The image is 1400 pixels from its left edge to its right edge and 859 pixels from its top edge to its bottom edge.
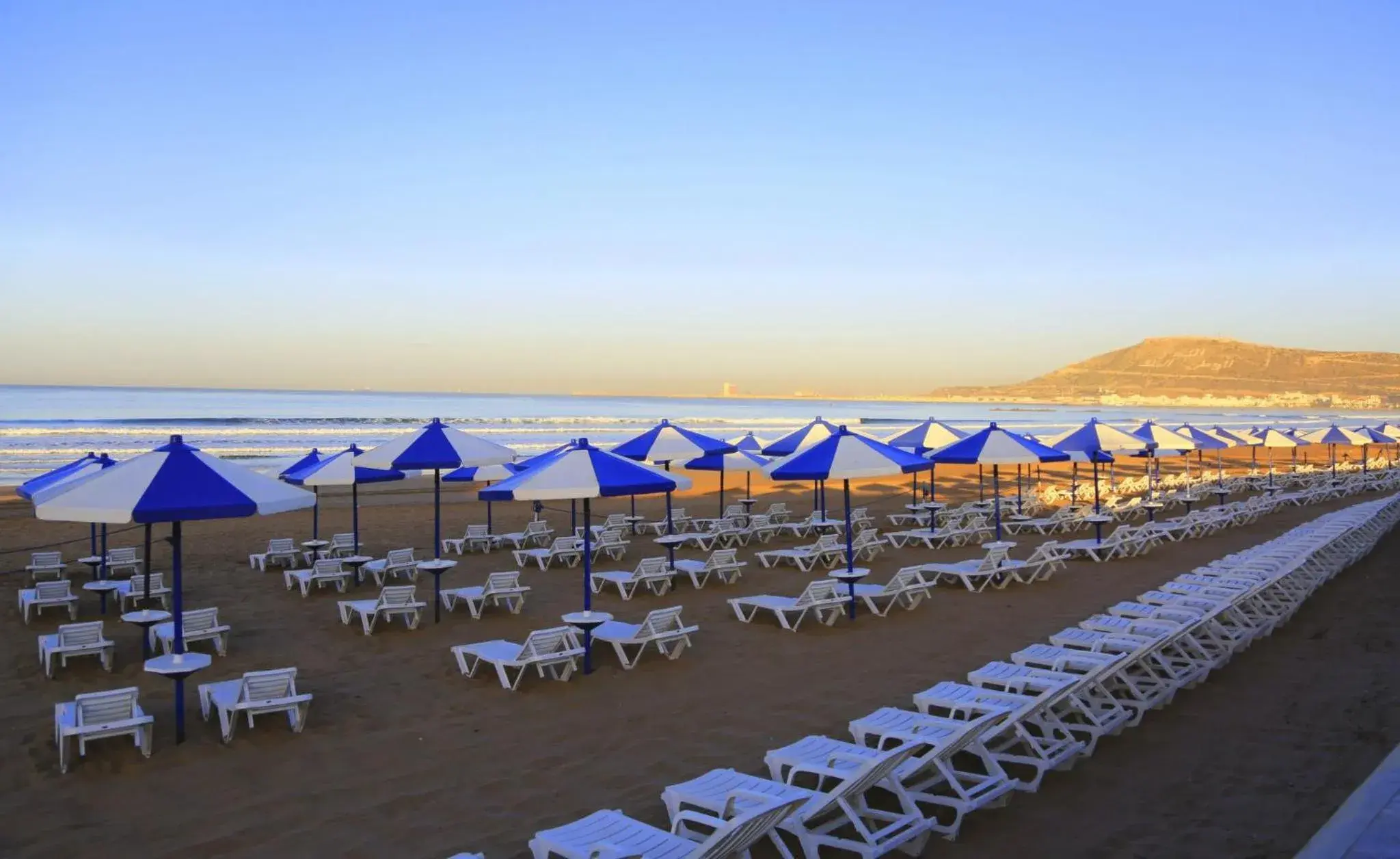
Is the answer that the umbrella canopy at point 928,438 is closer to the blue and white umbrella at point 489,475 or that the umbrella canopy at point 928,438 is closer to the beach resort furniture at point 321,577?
the blue and white umbrella at point 489,475

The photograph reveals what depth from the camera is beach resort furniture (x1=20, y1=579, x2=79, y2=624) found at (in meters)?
10.0

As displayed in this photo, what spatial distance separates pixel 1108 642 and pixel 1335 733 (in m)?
1.45

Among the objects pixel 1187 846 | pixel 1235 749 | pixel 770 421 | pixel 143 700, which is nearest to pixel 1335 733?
pixel 1235 749

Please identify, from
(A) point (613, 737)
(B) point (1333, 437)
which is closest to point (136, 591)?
(A) point (613, 737)

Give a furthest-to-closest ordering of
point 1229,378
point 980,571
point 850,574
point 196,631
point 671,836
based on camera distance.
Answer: point 1229,378 → point 980,571 → point 850,574 → point 196,631 → point 671,836

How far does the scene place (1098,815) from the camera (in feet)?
16.3

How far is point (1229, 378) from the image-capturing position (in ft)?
541

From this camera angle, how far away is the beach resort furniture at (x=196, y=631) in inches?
334

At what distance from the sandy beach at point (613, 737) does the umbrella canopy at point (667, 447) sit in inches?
122

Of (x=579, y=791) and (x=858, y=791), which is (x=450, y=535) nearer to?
(x=579, y=791)

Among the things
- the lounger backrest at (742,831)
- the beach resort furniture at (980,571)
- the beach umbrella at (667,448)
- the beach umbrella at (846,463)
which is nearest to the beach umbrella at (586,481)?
the beach umbrella at (846,463)

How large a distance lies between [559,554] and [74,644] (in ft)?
21.8

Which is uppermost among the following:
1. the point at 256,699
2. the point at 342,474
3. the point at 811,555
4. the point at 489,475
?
the point at 342,474

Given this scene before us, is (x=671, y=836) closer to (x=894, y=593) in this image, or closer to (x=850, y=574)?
(x=850, y=574)
